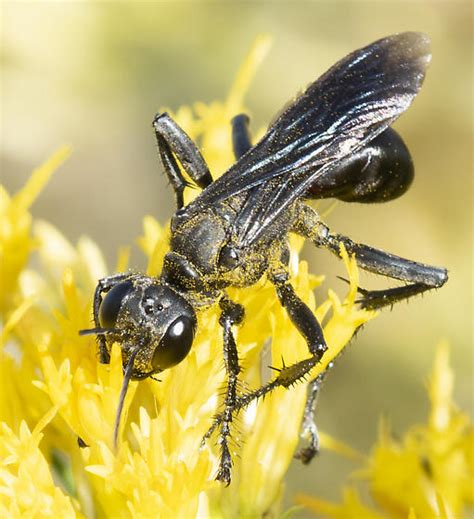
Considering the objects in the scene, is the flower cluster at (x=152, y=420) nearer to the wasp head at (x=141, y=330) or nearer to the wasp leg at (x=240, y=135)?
the wasp head at (x=141, y=330)

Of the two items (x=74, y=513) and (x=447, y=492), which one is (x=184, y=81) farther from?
(x=74, y=513)

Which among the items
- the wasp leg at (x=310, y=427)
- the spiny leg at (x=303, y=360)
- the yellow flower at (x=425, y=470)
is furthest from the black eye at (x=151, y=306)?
the yellow flower at (x=425, y=470)

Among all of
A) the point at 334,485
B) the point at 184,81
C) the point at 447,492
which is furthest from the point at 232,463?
the point at 184,81

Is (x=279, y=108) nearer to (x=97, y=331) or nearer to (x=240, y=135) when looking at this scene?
(x=240, y=135)

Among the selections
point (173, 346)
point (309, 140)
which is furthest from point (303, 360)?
point (309, 140)

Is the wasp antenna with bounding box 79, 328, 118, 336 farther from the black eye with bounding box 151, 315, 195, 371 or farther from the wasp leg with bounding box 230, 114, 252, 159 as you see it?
the wasp leg with bounding box 230, 114, 252, 159

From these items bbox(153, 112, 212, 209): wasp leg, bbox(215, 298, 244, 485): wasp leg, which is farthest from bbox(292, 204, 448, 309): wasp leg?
bbox(215, 298, 244, 485): wasp leg
